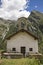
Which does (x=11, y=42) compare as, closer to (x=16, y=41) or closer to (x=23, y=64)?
(x=16, y=41)

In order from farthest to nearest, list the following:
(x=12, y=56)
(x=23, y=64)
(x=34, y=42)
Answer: (x=34, y=42) < (x=12, y=56) < (x=23, y=64)

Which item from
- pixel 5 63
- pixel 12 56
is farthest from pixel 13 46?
pixel 5 63

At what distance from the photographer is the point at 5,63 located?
23.1 metres

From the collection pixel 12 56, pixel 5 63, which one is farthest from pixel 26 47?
pixel 5 63

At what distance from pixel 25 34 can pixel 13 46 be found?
3368mm

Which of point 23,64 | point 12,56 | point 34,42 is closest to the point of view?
point 23,64

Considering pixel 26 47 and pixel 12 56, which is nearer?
pixel 12 56

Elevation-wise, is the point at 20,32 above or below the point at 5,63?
above

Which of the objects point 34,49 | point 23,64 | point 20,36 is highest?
point 20,36

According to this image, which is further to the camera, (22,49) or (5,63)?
(22,49)

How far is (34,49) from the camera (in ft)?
135

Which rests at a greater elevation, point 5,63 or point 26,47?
point 26,47

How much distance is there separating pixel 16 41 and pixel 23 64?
61.2ft

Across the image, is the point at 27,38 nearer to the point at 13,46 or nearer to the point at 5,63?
the point at 13,46
